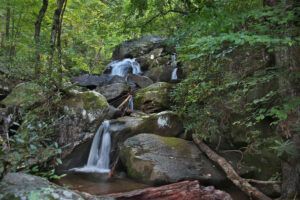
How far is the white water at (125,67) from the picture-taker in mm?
15135

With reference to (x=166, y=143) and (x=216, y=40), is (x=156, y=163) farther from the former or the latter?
(x=216, y=40)

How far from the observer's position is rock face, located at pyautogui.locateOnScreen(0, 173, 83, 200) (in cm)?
238

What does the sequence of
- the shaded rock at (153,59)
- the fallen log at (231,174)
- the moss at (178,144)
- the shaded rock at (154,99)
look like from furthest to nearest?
the shaded rock at (153,59) → the shaded rock at (154,99) → the moss at (178,144) → the fallen log at (231,174)

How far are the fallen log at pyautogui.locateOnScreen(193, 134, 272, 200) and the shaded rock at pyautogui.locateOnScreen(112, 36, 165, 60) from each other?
9.03m

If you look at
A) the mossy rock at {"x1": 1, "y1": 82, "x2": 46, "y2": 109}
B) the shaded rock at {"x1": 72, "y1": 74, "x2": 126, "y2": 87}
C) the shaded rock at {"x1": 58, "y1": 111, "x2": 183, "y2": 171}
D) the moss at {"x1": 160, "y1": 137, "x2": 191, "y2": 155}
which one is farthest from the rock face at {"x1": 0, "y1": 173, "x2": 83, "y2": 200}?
the shaded rock at {"x1": 72, "y1": 74, "x2": 126, "y2": 87}

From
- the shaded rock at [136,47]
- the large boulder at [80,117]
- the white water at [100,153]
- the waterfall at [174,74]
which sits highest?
the shaded rock at [136,47]

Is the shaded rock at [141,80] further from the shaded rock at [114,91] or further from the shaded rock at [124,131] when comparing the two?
the shaded rock at [124,131]

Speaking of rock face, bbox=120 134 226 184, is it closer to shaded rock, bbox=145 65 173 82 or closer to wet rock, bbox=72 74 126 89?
shaded rock, bbox=145 65 173 82

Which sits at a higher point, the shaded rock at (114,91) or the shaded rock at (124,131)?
the shaded rock at (114,91)

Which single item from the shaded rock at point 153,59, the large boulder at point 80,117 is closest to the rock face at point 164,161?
the large boulder at point 80,117

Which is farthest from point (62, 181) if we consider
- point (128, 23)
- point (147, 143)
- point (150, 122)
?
point (128, 23)

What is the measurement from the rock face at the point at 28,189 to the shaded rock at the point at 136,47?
1375 cm

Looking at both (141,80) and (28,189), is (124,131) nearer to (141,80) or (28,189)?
(141,80)

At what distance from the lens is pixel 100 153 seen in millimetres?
8586
